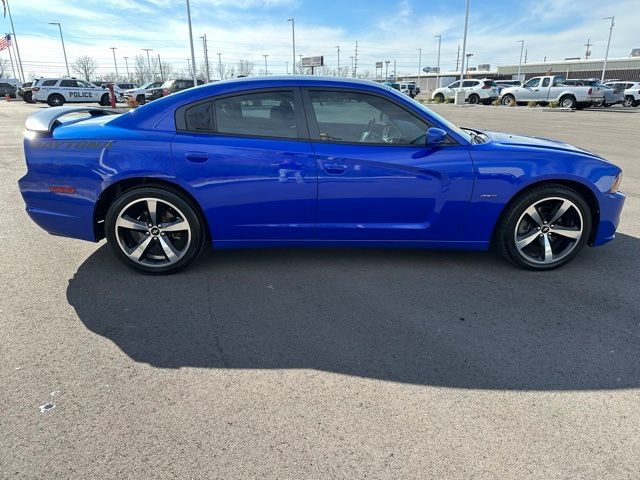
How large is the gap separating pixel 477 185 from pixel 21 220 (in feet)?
17.0

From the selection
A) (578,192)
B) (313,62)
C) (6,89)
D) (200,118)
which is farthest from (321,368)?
(313,62)

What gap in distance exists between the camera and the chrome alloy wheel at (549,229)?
393cm

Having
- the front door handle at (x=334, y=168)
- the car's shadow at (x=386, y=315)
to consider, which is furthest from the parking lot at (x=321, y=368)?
the front door handle at (x=334, y=168)

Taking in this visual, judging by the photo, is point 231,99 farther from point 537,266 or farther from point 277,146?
point 537,266

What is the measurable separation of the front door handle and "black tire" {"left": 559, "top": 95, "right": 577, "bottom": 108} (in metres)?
29.6

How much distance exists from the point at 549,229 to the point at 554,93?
29439 millimetres

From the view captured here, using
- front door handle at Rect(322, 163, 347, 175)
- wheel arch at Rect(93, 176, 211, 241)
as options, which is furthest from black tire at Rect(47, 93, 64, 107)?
front door handle at Rect(322, 163, 347, 175)

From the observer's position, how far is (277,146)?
12.0 feet

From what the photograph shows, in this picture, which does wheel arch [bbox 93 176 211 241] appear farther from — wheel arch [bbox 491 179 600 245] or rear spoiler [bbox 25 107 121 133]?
wheel arch [bbox 491 179 600 245]

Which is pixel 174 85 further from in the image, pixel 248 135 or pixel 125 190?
pixel 248 135

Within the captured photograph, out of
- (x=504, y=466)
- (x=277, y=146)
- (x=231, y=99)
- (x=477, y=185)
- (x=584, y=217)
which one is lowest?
(x=504, y=466)

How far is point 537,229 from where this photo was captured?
13.0 ft

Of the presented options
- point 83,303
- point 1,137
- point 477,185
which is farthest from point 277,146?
point 1,137

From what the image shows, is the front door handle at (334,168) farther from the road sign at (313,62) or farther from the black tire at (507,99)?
the road sign at (313,62)
